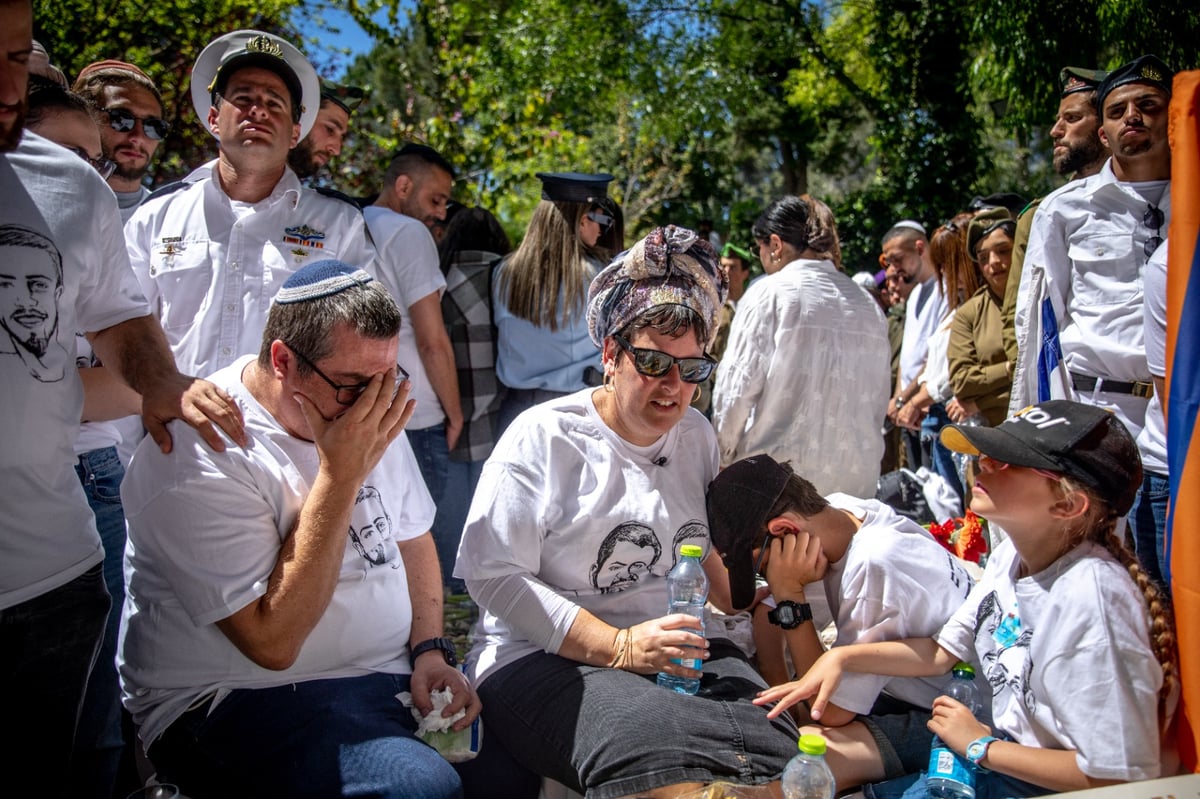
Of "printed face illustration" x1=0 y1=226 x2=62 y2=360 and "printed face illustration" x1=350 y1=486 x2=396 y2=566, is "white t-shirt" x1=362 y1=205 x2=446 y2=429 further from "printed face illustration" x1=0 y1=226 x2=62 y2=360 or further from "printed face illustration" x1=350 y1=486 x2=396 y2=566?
"printed face illustration" x1=0 y1=226 x2=62 y2=360

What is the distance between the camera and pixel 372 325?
229 centimetres

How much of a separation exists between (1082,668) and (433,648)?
168 cm

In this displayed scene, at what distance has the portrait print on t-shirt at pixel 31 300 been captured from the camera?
76.6 inches

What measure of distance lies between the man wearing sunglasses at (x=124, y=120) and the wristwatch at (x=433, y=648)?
2249 millimetres

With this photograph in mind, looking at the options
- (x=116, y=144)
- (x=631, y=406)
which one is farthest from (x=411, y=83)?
(x=631, y=406)

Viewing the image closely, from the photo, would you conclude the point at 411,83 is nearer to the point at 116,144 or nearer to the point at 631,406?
the point at 116,144

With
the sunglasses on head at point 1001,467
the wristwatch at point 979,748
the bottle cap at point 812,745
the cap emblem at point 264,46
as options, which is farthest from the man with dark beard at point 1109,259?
the cap emblem at point 264,46

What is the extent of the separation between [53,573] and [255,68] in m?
2.11

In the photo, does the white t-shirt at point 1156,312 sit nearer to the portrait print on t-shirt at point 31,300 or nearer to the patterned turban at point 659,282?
the patterned turban at point 659,282

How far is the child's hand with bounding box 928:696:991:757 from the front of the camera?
2383 mm

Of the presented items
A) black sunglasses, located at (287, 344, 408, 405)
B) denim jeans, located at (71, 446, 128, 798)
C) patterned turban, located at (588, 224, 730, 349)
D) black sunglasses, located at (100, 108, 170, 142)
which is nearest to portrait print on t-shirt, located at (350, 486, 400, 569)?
black sunglasses, located at (287, 344, 408, 405)

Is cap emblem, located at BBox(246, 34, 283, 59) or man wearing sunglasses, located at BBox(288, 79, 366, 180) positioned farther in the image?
man wearing sunglasses, located at BBox(288, 79, 366, 180)

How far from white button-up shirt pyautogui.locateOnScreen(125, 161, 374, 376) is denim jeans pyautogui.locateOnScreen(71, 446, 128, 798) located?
49cm

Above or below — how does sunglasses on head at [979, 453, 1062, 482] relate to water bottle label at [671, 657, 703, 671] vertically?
above
